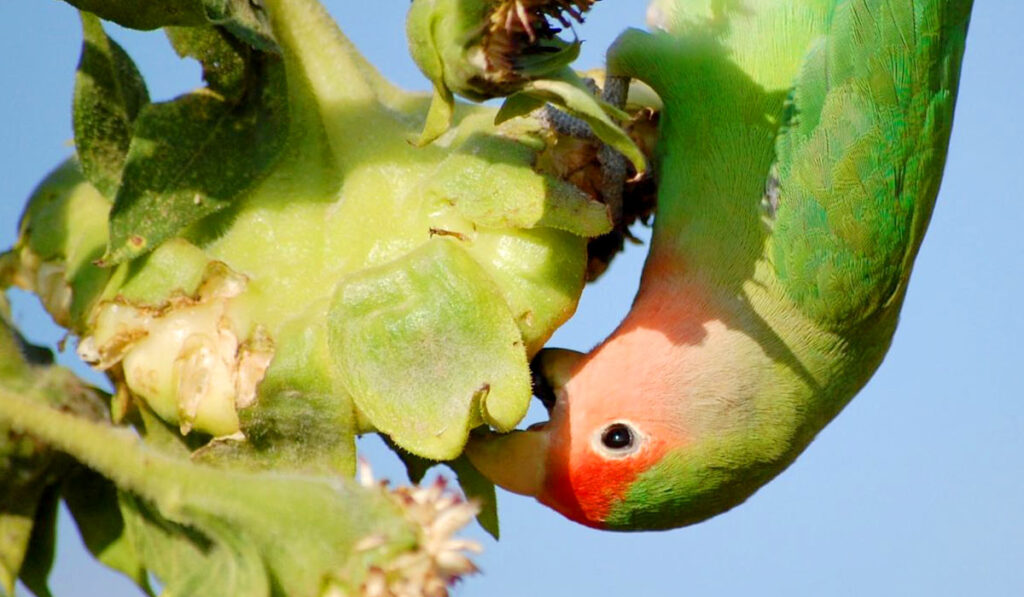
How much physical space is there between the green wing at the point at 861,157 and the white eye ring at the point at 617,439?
0.40m

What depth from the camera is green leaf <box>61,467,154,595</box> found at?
1.72m

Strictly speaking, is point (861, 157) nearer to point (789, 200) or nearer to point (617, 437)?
point (789, 200)

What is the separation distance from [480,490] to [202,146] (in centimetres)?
68

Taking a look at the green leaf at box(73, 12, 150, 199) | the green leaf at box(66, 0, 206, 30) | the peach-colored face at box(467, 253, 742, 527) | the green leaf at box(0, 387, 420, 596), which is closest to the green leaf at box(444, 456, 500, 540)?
the peach-colored face at box(467, 253, 742, 527)

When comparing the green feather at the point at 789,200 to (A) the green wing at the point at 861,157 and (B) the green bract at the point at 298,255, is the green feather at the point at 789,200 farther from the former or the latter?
(B) the green bract at the point at 298,255

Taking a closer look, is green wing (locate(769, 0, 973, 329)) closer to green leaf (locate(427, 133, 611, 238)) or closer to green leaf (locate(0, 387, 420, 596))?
green leaf (locate(427, 133, 611, 238))

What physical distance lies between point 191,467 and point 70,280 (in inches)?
16.1

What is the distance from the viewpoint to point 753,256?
87.5 inches

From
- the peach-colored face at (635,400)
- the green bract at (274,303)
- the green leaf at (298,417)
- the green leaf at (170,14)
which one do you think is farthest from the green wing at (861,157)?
the green leaf at (170,14)

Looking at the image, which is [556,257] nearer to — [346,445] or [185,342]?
[346,445]

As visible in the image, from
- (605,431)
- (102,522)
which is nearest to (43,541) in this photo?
(102,522)

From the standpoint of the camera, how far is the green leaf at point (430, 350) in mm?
1526

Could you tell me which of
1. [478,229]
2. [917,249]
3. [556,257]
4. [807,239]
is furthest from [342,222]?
[917,249]

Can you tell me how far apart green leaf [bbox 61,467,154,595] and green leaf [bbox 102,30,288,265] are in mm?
370
